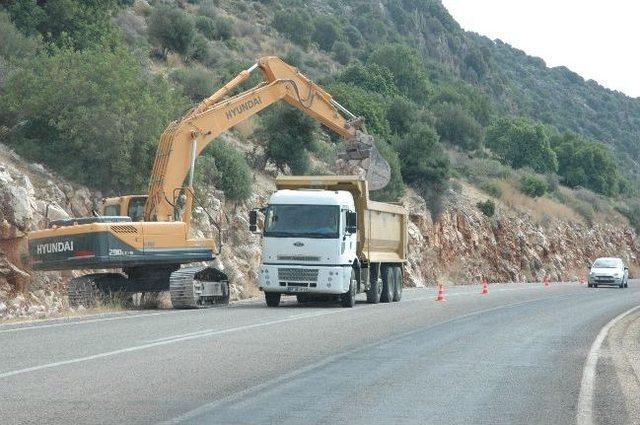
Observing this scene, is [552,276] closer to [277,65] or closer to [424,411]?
[277,65]

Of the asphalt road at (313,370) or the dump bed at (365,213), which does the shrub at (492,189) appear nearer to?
the dump bed at (365,213)

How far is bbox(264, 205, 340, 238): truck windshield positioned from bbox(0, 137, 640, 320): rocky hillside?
392 cm

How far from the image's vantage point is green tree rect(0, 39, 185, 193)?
3306cm

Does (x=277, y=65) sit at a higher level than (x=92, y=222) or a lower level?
higher

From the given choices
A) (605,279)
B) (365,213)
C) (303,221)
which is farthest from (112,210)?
(605,279)

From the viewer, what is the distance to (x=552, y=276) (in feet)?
234

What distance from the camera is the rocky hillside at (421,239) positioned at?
2803 cm

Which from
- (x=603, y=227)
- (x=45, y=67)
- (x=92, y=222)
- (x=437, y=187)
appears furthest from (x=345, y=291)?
(x=603, y=227)

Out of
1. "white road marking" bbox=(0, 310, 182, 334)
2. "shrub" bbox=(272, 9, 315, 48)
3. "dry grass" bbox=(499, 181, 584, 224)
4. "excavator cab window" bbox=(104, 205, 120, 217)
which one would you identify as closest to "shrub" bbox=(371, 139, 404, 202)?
"dry grass" bbox=(499, 181, 584, 224)

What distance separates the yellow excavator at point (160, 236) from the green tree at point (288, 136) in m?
18.2

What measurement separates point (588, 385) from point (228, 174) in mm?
29953

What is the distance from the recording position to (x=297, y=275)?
1040 inches

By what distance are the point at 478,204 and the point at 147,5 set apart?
91.8 feet

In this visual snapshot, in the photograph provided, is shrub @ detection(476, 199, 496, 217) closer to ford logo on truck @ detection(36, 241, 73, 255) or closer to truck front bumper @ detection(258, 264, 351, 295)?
truck front bumper @ detection(258, 264, 351, 295)
